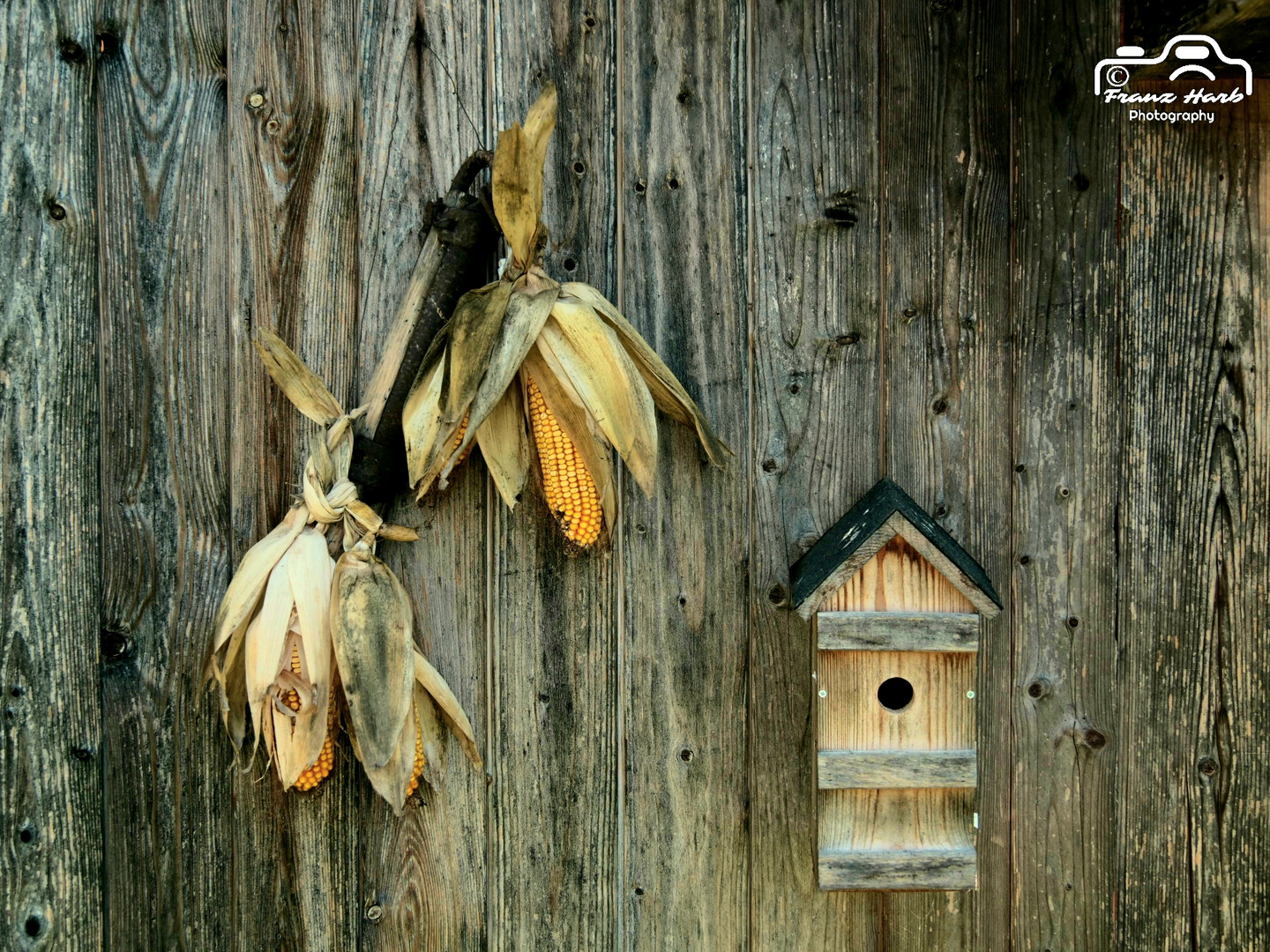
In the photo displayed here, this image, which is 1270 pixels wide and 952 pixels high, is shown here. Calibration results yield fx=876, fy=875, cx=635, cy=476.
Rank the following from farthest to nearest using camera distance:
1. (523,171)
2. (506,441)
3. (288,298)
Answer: (288,298) → (506,441) → (523,171)

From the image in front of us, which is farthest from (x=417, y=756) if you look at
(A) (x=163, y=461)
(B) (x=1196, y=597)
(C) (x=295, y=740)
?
(B) (x=1196, y=597)

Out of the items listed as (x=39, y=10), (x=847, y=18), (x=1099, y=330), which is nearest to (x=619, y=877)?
(x=1099, y=330)

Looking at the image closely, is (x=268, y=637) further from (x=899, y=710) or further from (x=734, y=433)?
(x=899, y=710)

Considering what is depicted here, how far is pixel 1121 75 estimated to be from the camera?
1.21 meters

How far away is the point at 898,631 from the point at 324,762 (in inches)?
28.5

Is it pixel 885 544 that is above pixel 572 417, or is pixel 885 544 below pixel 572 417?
below

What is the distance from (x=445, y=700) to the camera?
115cm

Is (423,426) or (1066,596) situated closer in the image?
(423,426)

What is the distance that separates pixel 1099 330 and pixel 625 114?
72 centimetres

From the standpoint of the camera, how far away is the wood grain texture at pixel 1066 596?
1.21 m

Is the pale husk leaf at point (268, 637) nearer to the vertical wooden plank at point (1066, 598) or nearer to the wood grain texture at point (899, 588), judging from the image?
the wood grain texture at point (899, 588)

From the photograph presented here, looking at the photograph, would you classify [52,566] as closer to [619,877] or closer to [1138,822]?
[619,877]

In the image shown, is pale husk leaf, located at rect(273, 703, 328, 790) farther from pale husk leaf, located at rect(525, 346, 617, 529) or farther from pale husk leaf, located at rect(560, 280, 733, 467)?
pale husk leaf, located at rect(560, 280, 733, 467)

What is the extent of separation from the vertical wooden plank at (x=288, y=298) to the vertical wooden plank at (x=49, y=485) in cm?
20
